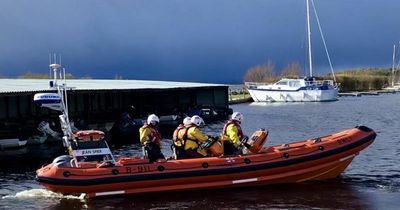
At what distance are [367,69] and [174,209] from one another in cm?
10667

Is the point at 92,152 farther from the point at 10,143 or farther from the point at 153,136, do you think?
the point at 10,143

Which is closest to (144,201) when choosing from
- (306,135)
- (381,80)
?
(306,135)

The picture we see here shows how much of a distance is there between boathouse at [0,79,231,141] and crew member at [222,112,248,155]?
11.6 metres

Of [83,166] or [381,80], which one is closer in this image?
[83,166]

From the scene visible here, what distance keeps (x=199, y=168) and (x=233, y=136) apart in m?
1.26

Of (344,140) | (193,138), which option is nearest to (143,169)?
(193,138)

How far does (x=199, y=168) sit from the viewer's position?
14.0m

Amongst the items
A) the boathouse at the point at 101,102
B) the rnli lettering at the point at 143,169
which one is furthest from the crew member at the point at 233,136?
the boathouse at the point at 101,102

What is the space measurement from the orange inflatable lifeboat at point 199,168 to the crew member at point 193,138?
1.43ft

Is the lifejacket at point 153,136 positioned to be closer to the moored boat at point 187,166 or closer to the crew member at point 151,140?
the crew member at point 151,140

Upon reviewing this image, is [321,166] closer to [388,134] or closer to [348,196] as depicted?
[348,196]

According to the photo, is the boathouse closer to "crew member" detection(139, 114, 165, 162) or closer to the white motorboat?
"crew member" detection(139, 114, 165, 162)

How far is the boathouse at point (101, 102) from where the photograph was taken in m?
27.5

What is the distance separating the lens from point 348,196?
45.7ft
